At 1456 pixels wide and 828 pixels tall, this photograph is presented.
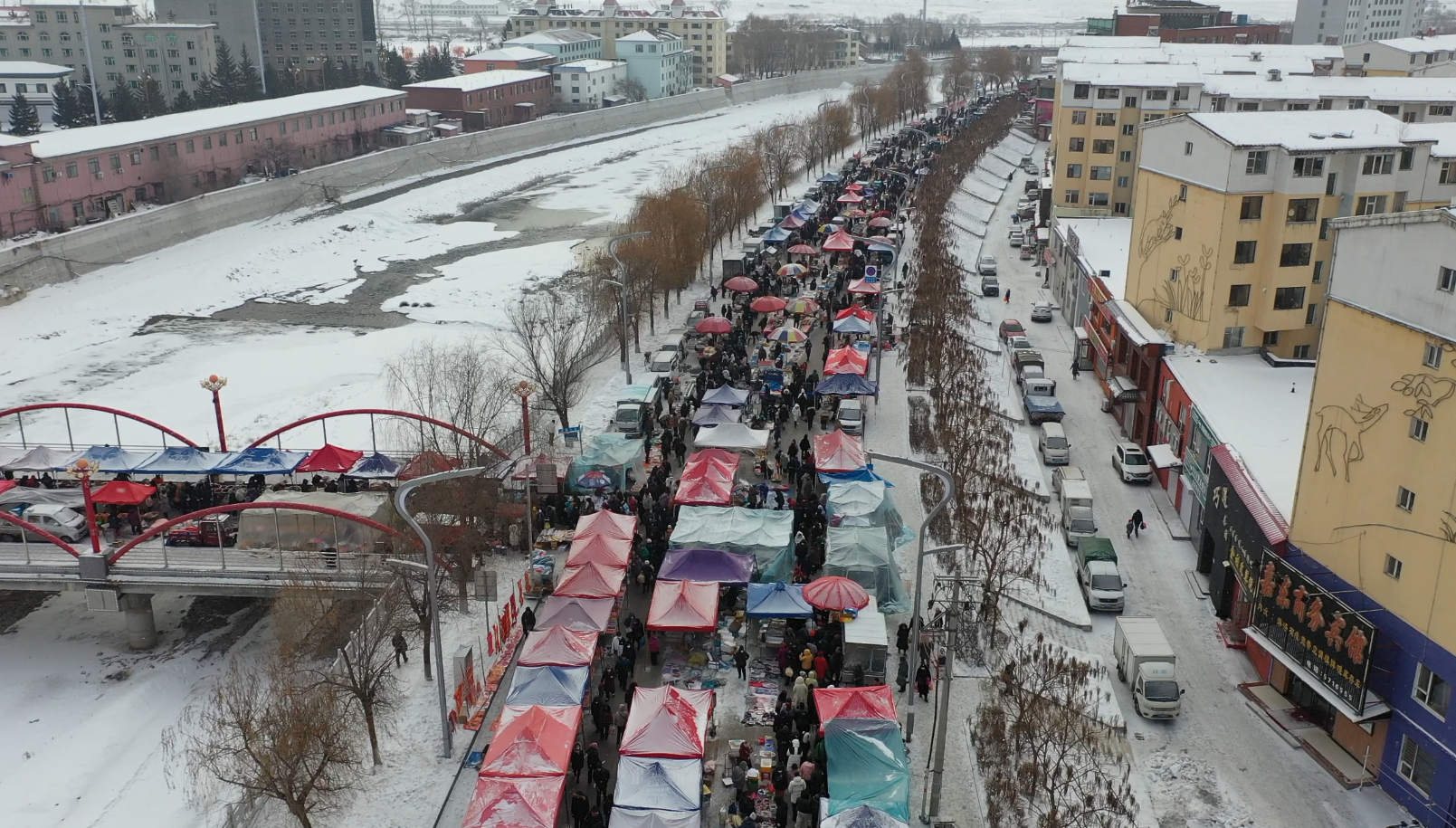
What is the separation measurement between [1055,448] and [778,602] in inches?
540

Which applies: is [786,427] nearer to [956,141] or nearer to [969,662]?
[969,662]

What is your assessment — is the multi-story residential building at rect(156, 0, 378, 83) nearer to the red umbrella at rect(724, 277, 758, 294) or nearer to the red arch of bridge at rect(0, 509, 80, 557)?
the red umbrella at rect(724, 277, 758, 294)

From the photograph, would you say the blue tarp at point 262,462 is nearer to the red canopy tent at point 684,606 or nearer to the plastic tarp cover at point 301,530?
the plastic tarp cover at point 301,530

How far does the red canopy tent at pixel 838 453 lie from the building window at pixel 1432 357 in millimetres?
13717

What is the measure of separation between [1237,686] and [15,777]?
76.9ft

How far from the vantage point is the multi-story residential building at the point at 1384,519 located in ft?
61.7

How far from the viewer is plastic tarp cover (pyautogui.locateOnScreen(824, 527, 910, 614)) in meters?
25.0

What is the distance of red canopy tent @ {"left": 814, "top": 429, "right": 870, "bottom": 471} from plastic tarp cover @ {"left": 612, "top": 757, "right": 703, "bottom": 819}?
12.8 meters

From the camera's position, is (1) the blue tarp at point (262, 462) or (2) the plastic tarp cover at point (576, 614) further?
(1) the blue tarp at point (262, 462)

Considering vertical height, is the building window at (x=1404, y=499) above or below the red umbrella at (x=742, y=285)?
above

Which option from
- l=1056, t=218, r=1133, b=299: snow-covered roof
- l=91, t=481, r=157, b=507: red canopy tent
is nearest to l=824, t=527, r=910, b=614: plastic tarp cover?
l=91, t=481, r=157, b=507: red canopy tent

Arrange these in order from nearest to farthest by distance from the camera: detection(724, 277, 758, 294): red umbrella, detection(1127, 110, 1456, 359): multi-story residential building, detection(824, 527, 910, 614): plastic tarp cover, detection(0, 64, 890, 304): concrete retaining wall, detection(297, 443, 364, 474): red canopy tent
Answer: detection(824, 527, 910, 614): plastic tarp cover → detection(297, 443, 364, 474): red canopy tent → detection(1127, 110, 1456, 359): multi-story residential building → detection(724, 277, 758, 294): red umbrella → detection(0, 64, 890, 304): concrete retaining wall

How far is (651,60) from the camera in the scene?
136 metres

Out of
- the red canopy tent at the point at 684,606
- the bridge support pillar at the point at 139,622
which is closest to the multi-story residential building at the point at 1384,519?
the red canopy tent at the point at 684,606
